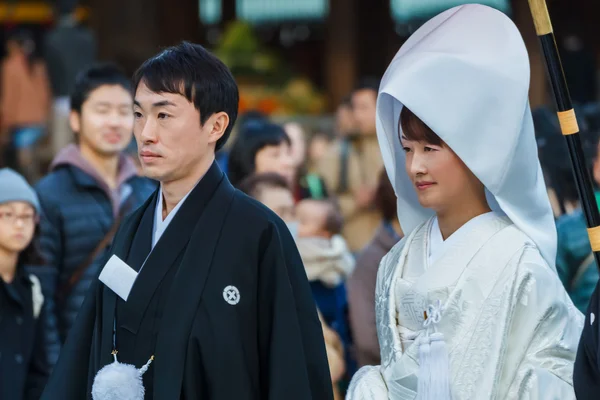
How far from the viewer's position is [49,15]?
19.4 meters

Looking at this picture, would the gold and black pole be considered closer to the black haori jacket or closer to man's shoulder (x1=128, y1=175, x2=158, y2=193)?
the black haori jacket

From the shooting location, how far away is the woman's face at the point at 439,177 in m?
3.96

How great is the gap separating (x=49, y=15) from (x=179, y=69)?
16.1 m

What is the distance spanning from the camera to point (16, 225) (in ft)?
18.2

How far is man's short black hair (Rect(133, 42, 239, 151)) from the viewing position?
12.9 feet

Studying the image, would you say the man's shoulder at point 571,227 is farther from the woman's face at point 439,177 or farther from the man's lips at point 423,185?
the man's lips at point 423,185

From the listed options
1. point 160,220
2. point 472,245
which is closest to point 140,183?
point 160,220

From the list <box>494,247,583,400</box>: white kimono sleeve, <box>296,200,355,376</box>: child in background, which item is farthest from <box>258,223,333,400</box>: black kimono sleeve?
<box>296,200,355,376</box>: child in background

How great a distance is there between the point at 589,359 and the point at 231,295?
1.12 metres

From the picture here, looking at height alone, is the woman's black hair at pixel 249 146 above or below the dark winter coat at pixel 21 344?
above

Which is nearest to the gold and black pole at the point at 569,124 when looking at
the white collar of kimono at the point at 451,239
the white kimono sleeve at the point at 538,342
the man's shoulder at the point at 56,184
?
the white kimono sleeve at the point at 538,342

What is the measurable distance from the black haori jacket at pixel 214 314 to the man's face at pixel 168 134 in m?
0.11

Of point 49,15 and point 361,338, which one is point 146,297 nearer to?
point 361,338

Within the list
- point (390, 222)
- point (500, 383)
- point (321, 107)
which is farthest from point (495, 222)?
point (321, 107)
